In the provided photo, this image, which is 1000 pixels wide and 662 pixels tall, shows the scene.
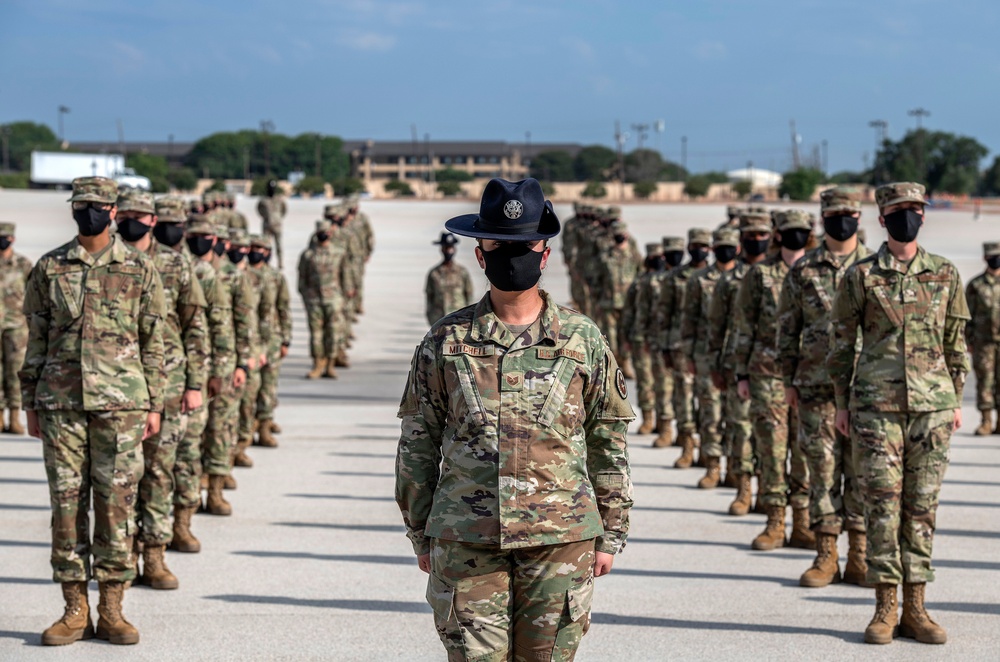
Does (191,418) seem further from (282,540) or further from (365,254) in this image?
(365,254)

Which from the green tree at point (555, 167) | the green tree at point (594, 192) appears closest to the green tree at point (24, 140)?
the green tree at point (555, 167)

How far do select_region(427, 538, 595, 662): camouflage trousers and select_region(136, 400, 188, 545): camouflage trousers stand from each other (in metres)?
4.01

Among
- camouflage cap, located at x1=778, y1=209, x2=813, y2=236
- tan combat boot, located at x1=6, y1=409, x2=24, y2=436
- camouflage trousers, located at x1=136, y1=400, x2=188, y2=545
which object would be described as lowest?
tan combat boot, located at x1=6, y1=409, x2=24, y2=436

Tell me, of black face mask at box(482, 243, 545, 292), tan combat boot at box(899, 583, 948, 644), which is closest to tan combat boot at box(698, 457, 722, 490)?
tan combat boot at box(899, 583, 948, 644)

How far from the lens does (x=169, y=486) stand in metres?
8.71

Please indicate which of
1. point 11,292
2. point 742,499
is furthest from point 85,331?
point 11,292

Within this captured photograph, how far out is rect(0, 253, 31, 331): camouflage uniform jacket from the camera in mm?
15969

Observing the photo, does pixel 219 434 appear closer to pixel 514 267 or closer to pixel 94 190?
pixel 94 190

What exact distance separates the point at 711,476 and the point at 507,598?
7.91 meters

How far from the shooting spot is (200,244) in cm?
1059

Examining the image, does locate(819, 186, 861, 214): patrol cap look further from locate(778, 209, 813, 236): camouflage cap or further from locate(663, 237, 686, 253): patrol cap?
locate(663, 237, 686, 253): patrol cap

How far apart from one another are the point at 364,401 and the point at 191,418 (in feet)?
32.1

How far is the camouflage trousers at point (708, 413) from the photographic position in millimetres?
12492

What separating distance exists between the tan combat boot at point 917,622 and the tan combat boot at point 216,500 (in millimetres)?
5663
